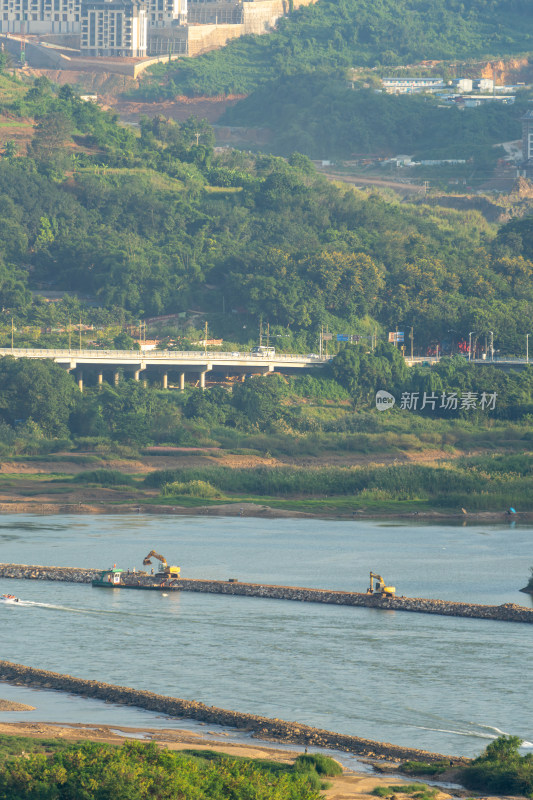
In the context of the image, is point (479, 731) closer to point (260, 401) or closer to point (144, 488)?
point (144, 488)

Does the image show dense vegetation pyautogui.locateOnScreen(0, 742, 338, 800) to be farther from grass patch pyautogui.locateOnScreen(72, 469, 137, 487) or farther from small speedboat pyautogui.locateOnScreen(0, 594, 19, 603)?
grass patch pyautogui.locateOnScreen(72, 469, 137, 487)

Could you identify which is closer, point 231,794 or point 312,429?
point 231,794

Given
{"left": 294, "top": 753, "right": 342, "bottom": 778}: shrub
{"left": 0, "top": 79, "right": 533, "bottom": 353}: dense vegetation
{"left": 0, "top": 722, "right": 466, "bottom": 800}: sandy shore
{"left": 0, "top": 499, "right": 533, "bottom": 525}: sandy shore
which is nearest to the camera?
{"left": 0, "top": 722, "right": 466, "bottom": 800}: sandy shore

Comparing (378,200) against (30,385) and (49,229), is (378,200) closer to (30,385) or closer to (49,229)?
(49,229)

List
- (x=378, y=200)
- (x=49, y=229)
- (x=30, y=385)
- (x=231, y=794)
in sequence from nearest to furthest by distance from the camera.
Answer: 1. (x=231, y=794)
2. (x=30, y=385)
3. (x=49, y=229)
4. (x=378, y=200)

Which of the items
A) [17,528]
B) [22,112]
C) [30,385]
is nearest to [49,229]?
[22,112]

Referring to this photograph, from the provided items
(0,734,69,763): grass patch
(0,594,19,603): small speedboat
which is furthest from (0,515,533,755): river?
(0,734,69,763): grass patch
